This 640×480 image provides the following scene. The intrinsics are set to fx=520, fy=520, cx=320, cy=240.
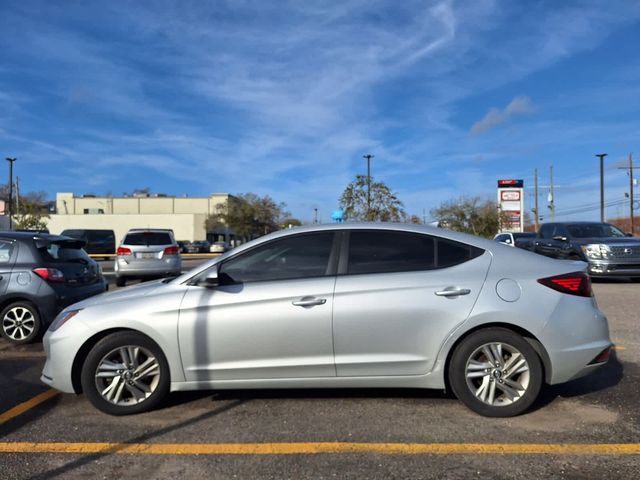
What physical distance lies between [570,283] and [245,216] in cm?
→ 6428

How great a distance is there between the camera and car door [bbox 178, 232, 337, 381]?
4113 mm

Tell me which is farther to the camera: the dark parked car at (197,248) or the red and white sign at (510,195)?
the red and white sign at (510,195)

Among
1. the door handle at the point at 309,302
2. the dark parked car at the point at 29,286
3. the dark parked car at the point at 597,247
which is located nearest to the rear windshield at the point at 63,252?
the dark parked car at the point at 29,286

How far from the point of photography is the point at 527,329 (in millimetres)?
4059

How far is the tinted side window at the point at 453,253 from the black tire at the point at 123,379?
243 cm

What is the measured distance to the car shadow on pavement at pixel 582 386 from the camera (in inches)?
181

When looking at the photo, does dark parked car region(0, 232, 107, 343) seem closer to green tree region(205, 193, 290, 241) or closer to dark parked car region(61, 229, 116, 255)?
dark parked car region(61, 229, 116, 255)

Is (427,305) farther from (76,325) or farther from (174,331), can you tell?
(76,325)

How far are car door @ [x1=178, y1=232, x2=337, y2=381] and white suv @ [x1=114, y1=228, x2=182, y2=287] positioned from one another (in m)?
10.3

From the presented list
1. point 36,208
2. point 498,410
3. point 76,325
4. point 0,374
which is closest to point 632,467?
point 498,410

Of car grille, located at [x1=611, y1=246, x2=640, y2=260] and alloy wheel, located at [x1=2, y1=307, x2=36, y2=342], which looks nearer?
alloy wheel, located at [x1=2, y1=307, x2=36, y2=342]

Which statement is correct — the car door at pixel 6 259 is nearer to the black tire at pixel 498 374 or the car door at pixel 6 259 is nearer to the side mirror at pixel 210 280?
the side mirror at pixel 210 280

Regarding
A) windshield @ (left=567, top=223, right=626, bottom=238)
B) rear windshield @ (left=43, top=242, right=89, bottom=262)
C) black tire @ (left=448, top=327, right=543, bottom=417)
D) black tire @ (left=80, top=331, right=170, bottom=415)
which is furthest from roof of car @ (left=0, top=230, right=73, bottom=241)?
windshield @ (left=567, top=223, right=626, bottom=238)

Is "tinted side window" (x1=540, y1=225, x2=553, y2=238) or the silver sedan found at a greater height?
"tinted side window" (x1=540, y1=225, x2=553, y2=238)
